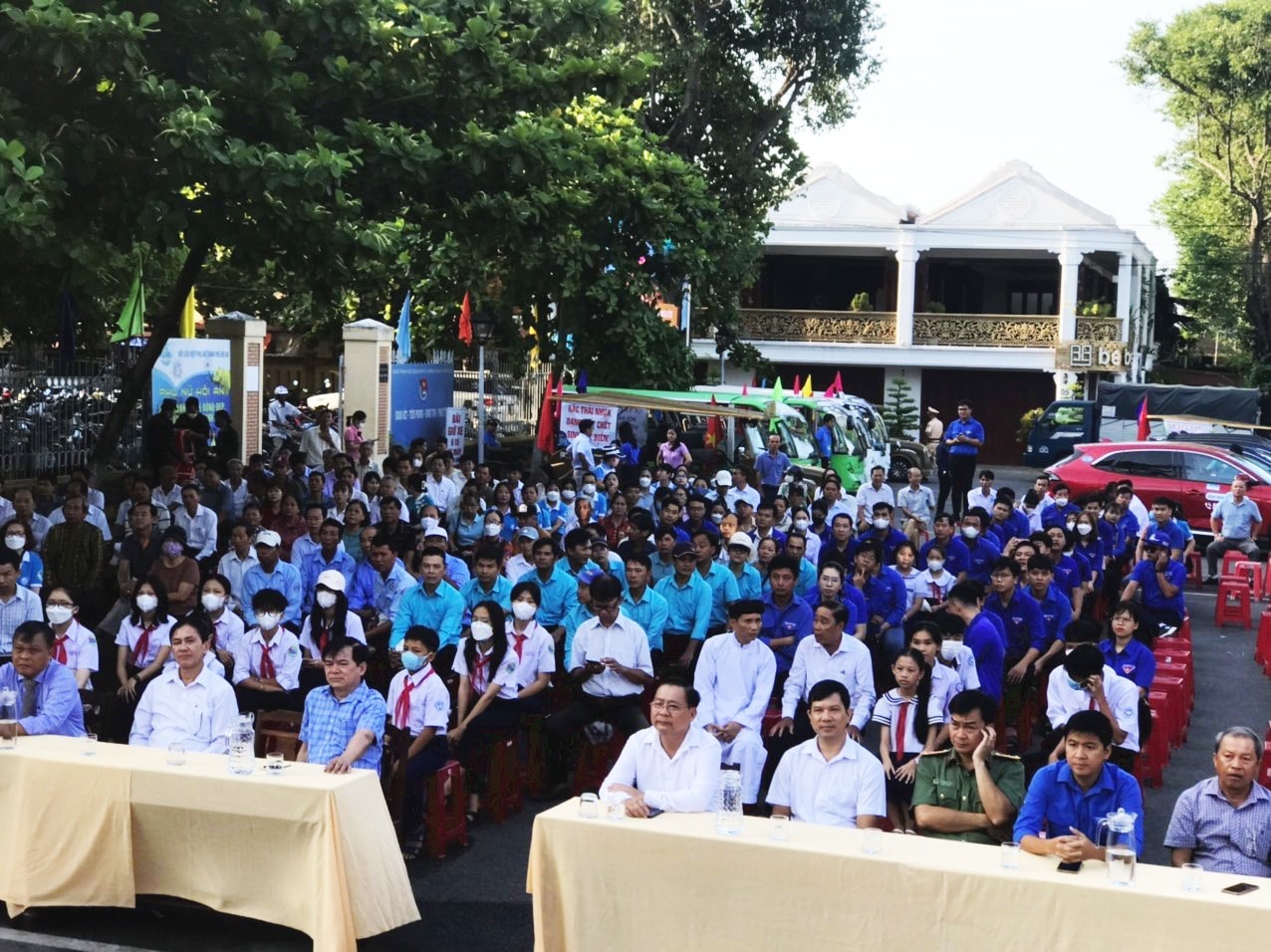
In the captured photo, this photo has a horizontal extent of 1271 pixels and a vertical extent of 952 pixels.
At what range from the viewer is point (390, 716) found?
8969 mm

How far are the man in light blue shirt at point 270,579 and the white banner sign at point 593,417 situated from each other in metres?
11.0

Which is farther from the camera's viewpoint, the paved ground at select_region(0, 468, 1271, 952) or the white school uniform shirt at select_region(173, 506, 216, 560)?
the white school uniform shirt at select_region(173, 506, 216, 560)

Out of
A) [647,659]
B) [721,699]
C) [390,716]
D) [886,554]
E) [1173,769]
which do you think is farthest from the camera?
[886,554]

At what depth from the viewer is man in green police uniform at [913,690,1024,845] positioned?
23.4ft

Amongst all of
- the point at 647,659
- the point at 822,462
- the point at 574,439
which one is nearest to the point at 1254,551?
the point at 822,462

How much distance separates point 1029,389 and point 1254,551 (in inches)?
940

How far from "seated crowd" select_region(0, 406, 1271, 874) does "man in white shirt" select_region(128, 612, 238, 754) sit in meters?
0.02

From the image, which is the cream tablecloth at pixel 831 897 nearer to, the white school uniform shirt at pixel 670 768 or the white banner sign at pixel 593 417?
the white school uniform shirt at pixel 670 768

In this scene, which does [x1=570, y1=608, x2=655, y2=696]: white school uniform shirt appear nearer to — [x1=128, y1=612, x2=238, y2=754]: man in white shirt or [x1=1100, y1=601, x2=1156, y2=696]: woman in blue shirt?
[x1=128, y1=612, x2=238, y2=754]: man in white shirt

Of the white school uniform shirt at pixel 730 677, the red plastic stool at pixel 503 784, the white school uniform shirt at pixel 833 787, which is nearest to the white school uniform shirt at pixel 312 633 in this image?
the red plastic stool at pixel 503 784

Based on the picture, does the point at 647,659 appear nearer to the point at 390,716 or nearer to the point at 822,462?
the point at 390,716

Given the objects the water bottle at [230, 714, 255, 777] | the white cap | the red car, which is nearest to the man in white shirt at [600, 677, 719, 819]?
the water bottle at [230, 714, 255, 777]

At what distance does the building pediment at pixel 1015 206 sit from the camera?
41.3m

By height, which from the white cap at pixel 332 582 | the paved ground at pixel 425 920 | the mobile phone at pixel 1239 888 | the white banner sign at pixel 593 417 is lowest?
the paved ground at pixel 425 920
